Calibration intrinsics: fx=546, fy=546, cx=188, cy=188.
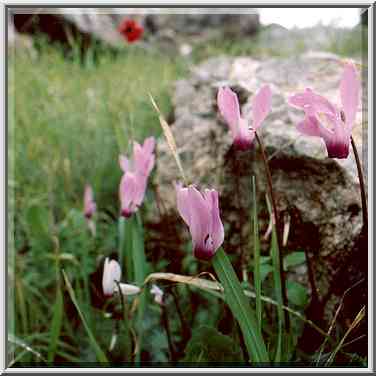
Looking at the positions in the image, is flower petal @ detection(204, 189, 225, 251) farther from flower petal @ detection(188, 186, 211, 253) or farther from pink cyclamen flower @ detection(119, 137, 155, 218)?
pink cyclamen flower @ detection(119, 137, 155, 218)

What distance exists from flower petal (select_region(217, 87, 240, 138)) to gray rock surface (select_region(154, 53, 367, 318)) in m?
0.14

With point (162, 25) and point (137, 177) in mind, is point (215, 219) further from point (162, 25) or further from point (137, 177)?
point (162, 25)

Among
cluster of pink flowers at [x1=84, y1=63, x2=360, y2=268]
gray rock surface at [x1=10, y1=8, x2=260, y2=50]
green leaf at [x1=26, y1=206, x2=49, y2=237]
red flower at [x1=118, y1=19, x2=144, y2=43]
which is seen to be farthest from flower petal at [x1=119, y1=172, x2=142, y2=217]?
gray rock surface at [x1=10, y1=8, x2=260, y2=50]

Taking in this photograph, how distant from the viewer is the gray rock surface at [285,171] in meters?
0.89

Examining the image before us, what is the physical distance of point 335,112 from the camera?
0.64 metres

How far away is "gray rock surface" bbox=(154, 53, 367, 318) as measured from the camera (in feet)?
2.92

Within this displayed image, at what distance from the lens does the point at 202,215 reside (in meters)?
0.64

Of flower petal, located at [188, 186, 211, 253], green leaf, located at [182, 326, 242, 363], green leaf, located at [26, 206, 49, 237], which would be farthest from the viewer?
green leaf, located at [26, 206, 49, 237]

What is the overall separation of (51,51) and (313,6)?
8.48 feet

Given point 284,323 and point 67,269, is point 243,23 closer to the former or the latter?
Result: point 67,269

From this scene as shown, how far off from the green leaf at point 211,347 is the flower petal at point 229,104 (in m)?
0.31

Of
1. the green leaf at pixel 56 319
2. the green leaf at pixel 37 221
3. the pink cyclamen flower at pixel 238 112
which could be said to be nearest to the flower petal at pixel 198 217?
→ the pink cyclamen flower at pixel 238 112

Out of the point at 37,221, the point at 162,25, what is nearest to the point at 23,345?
the point at 37,221

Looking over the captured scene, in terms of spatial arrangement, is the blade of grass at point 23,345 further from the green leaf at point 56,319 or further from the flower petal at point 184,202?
the flower petal at point 184,202
